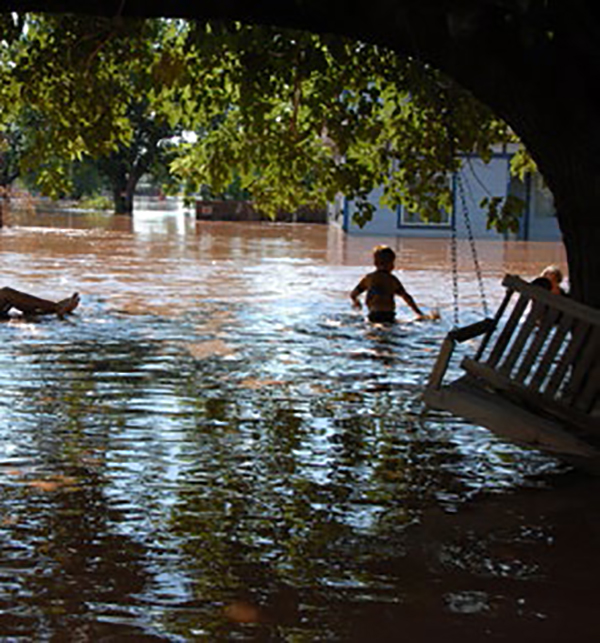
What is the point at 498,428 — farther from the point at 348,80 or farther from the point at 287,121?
the point at 287,121

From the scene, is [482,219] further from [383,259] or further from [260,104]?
[260,104]

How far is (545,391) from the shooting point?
730cm

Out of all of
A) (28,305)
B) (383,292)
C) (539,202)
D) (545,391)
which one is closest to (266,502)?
(545,391)

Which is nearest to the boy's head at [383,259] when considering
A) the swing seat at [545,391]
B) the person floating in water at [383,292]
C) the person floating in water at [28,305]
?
the person floating in water at [383,292]

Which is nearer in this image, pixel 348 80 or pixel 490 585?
pixel 490 585

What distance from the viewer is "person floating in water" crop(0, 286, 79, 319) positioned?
15.3 meters

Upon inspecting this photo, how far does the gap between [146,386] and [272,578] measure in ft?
16.7

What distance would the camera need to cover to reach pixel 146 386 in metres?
10.6

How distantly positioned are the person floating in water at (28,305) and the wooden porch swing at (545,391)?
347 inches

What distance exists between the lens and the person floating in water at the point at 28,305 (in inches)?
603

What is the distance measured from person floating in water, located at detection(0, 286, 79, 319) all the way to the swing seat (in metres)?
8.82

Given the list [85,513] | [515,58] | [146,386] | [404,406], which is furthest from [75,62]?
[85,513]

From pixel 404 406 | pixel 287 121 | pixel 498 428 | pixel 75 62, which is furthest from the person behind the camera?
pixel 287 121

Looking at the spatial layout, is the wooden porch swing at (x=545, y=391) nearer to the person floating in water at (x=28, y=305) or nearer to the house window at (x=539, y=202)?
the person floating in water at (x=28, y=305)
